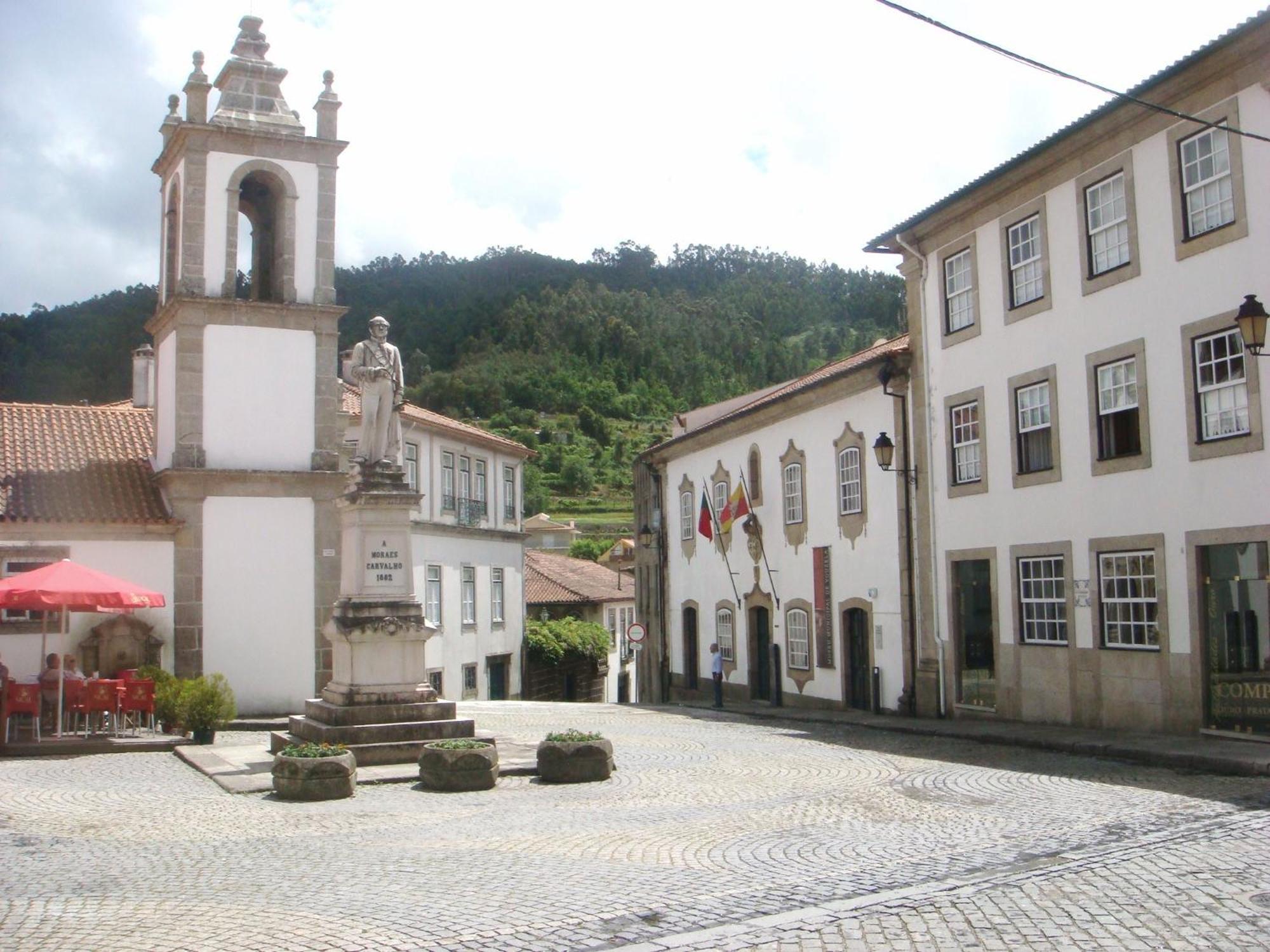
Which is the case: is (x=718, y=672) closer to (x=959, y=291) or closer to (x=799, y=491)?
(x=799, y=491)

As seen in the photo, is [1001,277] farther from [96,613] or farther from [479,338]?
[479,338]

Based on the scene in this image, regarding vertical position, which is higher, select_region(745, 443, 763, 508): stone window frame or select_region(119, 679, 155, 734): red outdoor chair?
select_region(745, 443, 763, 508): stone window frame

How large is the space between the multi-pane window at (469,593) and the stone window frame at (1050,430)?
20.5 m

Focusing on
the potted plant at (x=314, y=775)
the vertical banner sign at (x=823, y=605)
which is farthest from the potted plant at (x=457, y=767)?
the vertical banner sign at (x=823, y=605)

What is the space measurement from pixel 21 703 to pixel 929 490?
13804 mm

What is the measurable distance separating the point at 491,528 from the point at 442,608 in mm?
4612

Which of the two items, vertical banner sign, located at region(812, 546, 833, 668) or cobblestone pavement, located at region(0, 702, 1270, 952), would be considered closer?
cobblestone pavement, located at region(0, 702, 1270, 952)

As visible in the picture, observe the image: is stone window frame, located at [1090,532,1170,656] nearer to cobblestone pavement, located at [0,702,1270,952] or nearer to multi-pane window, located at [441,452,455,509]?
cobblestone pavement, located at [0,702,1270,952]

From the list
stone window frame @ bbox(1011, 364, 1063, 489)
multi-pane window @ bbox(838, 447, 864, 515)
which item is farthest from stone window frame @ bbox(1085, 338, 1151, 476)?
multi-pane window @ bbox(838, 447, 864, 515)

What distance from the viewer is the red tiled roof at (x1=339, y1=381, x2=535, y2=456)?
32.1 m

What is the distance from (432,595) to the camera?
3388cm

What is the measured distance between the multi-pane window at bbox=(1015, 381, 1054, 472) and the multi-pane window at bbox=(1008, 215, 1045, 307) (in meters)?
1.37

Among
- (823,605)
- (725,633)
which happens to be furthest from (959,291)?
(725,633)

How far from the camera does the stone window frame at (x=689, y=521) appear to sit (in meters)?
31.6
